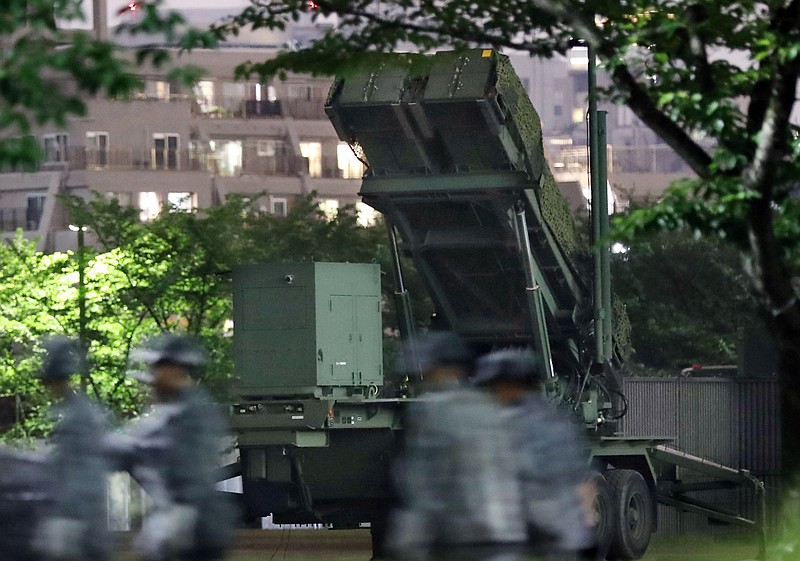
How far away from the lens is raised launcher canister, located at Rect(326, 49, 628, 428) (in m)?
18.9

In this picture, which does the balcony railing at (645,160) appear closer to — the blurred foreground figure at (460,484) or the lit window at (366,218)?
the lit window at (366,218)

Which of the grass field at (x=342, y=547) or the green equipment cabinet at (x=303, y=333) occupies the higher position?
the green equipment cabinet at (x=303, y=333)

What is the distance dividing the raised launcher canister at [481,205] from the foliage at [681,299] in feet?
68.0

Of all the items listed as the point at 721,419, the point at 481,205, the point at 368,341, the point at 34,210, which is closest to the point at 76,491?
the point at 481,205

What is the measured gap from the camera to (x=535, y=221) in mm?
19906

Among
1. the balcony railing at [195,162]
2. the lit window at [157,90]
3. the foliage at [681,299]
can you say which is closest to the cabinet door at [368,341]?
the foliage at [681,299]

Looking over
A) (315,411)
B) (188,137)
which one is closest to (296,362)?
(315,411)

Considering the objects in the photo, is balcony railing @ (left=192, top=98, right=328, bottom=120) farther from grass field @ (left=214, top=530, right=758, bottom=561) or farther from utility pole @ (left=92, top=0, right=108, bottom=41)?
grass field @ (left=214, top=530, right=758, bottom=561)

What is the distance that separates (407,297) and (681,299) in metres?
23.5

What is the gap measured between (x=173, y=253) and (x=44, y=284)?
370 centimetres

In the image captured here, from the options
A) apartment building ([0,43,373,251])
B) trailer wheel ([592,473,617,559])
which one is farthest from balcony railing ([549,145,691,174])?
trailer wheel ([592,473,617,559])

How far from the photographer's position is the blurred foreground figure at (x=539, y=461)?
10930 mm

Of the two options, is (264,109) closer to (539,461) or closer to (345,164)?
(345,164)

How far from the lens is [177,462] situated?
33.1 feet
